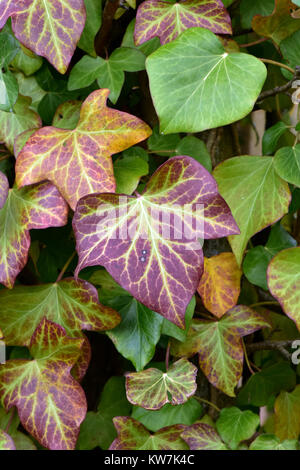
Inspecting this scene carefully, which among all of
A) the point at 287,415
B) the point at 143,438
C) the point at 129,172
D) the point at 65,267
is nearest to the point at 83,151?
the point at 129,172

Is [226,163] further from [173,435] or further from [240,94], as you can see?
[173,435]

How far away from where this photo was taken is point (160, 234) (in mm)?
532

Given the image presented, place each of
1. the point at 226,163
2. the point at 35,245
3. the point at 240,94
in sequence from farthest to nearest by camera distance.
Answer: the point at 35,245 → the point at 226,163 → the point at 240,94

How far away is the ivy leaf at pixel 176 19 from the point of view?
0.60 metres

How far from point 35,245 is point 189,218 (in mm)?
301

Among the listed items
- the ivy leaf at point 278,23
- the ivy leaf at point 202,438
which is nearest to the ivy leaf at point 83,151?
the ivy leaf at point 278,23

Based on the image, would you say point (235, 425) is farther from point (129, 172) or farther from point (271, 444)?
point (129, 172)

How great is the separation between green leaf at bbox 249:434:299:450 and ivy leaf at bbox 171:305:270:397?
7 cm

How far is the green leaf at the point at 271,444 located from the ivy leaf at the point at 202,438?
0.04 meters

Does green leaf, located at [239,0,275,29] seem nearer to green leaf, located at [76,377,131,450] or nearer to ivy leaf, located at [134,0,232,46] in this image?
ivy leaf, located at [134,0,232,46]

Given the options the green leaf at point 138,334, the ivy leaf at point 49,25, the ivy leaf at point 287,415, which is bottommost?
the ivy leaf at point 287,415

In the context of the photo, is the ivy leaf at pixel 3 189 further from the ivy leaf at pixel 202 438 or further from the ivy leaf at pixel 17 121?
the ivy leaf at pixel 202 438

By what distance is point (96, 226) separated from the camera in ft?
1.74

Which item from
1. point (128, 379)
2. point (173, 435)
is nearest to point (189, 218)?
point (128, 379)
